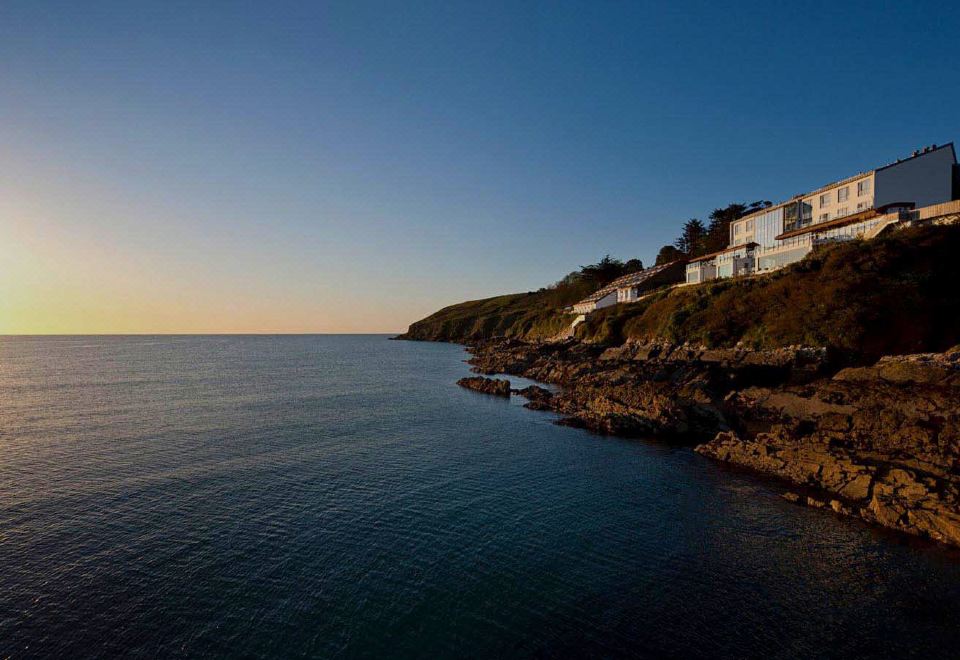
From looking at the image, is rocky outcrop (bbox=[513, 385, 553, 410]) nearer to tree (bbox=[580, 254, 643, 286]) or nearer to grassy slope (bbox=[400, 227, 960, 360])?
grassy slope (bbox=[400, 227, 960, 360])

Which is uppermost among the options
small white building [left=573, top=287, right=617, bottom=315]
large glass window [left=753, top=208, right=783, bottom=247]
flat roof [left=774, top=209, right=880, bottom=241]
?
large glass window [left=753, top=208, right=783, bottom=247]

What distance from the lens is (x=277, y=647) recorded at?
603 inches

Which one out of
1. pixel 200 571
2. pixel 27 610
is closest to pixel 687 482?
pixel 200 571

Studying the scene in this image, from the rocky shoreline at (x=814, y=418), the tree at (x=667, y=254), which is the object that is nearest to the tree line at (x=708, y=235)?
the tree at (x=667, y=254)

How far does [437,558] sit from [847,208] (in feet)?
267

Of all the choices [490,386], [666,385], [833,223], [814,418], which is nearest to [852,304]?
[833,223]

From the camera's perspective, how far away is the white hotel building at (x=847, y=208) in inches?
2571

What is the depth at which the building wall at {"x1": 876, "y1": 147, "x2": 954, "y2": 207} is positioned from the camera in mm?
65250

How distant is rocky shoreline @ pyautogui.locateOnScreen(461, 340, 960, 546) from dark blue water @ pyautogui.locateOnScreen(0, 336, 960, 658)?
102 inches

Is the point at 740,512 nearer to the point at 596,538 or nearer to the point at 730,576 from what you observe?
the point at 730,576

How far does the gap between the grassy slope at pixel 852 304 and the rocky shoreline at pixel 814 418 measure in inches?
127

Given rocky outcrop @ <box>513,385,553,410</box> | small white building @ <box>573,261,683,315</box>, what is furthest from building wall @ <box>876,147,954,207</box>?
rocky outcrop @ <box>513,385,553,410</box>

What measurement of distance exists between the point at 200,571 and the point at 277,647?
6.88 metres

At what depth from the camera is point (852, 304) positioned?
54.0m
